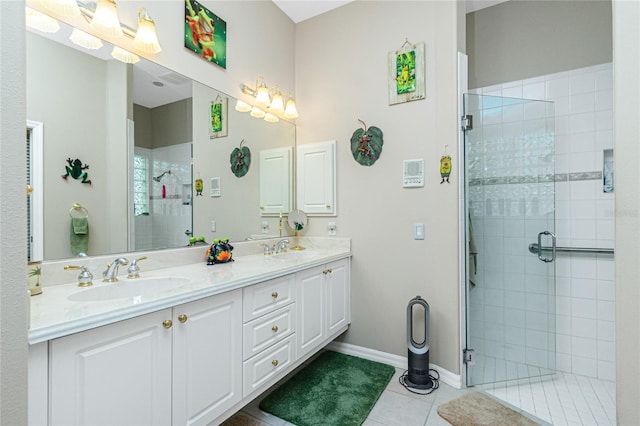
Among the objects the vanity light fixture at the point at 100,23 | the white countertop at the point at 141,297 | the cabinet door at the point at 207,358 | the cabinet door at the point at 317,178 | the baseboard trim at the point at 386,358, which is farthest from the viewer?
the cabinet door at the point at 317,178

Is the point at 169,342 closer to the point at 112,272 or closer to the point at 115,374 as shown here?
the point at 115,374

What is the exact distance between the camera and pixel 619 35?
0.66m

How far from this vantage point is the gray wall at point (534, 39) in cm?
230

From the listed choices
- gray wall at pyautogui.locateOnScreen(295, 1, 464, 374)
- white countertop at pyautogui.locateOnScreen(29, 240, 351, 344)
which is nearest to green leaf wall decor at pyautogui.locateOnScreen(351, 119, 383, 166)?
gray wall at pyautogui.locateOnScreen(295, 1, 464, 374)

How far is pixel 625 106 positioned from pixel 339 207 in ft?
6.90

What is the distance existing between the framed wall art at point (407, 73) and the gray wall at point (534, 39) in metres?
0.68

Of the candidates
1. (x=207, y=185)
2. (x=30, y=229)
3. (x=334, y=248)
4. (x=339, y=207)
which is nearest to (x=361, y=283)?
(x=334, y=248)

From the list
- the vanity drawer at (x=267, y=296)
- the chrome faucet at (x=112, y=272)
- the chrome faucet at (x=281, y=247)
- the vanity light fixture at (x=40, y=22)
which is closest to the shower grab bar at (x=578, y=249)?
the vanity drawer at (x=267, y=296)

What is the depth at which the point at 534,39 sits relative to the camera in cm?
249

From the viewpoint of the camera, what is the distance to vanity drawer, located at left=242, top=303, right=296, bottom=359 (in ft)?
5.16

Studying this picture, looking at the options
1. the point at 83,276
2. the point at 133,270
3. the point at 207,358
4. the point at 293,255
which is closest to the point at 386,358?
the point at 293,255

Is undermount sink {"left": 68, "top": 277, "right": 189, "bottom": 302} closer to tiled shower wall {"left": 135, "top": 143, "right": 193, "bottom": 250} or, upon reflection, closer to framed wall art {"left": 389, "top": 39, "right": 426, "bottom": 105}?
tiled shower wall {"left": 135, "top": 143, "right": 193, "bottom": 250}

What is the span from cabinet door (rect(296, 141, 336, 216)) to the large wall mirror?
0.60 meters

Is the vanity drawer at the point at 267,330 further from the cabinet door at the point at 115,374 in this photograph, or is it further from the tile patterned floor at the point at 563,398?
the tile patterned floor at the point at 563,398
